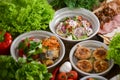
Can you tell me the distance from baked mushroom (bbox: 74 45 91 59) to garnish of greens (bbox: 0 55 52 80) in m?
0.34

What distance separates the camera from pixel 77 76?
2.03m

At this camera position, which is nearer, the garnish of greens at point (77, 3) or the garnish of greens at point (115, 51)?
the garnish of greens at point (115, 51)

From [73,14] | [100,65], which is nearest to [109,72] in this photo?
[100,65]

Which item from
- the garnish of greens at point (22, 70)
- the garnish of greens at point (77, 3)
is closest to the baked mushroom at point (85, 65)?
the garnish of greens at point (22, 70)

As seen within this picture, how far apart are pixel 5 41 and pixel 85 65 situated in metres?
0.50

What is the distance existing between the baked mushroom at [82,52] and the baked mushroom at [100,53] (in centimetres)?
4

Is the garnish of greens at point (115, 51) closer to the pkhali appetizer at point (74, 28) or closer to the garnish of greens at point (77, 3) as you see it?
the pkhali appetizer at point (74, 28)

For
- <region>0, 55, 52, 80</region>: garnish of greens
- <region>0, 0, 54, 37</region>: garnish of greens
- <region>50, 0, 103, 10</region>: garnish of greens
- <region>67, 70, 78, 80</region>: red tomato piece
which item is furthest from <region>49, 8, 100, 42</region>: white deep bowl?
<region>0, 55, 52, 80</region>: garnish of greens

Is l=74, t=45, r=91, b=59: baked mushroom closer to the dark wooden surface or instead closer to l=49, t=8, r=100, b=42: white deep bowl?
the dark wooden surface

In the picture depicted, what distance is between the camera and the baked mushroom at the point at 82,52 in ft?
6.93

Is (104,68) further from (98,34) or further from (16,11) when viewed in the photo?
(16,11)

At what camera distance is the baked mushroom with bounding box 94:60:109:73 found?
2.04m

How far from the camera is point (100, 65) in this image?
2053 mm

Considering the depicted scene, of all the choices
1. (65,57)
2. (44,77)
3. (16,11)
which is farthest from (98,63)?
(16,11)
